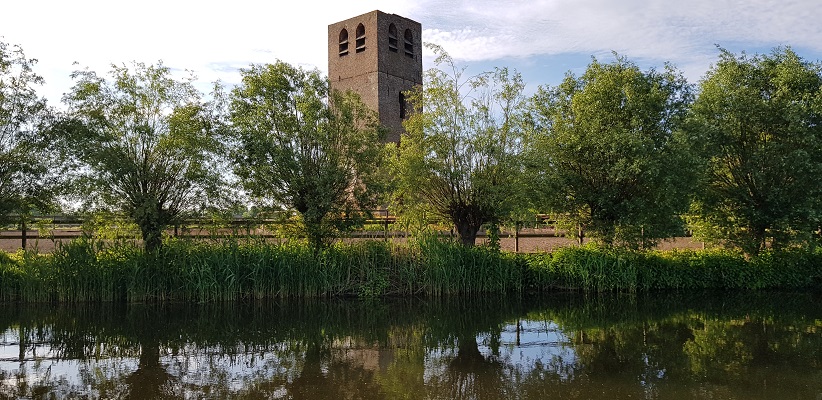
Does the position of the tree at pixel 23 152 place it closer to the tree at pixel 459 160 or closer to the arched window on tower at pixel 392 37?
the tree at pixel 459 160

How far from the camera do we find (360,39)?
126 feet

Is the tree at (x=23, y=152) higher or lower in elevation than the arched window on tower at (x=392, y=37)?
lower

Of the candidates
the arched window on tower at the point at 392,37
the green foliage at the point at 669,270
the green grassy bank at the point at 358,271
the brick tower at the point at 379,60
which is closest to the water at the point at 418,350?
the green grassy bank at the point at 358,271

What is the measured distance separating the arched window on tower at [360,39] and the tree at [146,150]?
23.7m

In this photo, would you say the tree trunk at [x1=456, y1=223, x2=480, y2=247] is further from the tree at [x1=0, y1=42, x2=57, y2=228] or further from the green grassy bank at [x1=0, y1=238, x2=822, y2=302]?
the tree at [x1=0, y1=42, x2=57, y2=228]

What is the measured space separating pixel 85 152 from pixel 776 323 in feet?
49.5

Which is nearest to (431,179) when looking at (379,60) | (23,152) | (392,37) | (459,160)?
(459,160)

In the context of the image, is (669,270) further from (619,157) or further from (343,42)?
(343,42)

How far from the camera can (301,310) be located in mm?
13320

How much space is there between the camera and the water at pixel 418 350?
7.31 m

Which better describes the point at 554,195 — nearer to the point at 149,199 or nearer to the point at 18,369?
the point at 149,199

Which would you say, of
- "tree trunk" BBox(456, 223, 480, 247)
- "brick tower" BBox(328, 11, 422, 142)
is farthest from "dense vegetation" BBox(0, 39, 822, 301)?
"brick tower" BBox(328, 11, 422, 142)

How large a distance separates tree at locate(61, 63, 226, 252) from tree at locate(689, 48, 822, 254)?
1224 cm

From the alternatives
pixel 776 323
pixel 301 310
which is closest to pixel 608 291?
pixel 776 323
